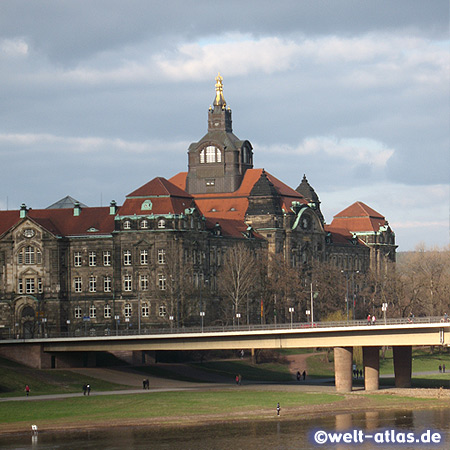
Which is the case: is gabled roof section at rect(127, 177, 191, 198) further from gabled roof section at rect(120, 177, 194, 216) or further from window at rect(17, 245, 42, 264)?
window at rect(17, 245, 42, 264)

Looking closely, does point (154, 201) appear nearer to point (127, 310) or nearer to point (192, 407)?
point (127, 310)

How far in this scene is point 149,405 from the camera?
124938 mm

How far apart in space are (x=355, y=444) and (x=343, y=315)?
91403mm

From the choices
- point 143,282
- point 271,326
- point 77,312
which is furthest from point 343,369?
point 77,312

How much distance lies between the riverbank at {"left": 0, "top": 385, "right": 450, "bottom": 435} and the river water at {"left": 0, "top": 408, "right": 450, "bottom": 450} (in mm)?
2455

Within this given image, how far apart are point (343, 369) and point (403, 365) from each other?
285 inches

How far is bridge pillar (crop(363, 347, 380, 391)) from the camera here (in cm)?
13950

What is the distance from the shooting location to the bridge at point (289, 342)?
13412 centimetres

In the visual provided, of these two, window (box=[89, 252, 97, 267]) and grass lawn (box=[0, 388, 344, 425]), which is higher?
window (box=[89, 252, 97, 267])

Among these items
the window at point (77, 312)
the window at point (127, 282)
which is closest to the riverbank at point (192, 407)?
the window at point (127, 282)

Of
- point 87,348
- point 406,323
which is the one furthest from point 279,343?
point 87,348

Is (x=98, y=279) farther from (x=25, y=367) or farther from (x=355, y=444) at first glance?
(x=355, y=444)

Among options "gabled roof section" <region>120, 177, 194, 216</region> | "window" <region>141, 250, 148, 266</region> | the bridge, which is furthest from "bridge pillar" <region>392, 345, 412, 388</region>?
"window" <region>141, 250, 148, 266</region>

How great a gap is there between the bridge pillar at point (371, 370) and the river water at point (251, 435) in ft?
64.0
